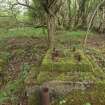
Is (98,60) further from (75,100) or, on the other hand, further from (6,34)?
(6,34)

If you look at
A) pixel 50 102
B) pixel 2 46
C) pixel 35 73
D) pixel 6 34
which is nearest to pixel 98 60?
pixel 35 73

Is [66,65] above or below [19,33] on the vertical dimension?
above

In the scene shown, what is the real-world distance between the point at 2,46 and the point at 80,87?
727 centimetres

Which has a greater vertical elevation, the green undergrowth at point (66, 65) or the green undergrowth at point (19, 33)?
the green undergrowth at point (66, 65)

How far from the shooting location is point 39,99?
4816mm

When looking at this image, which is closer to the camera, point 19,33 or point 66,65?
point 66,65

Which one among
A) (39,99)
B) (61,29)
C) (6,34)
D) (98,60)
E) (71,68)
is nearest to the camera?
(39,99)

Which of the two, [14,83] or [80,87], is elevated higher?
[80,87]

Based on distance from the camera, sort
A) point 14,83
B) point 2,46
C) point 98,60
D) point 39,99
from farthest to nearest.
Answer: point 2,46
point 98,60
point 14,83
point 39,99

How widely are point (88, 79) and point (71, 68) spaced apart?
23.6 inches

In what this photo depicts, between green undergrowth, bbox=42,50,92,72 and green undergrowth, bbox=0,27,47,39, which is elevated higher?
green undergrowth, bbox=42,50,92,72

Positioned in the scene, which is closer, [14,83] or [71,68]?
[71,68]

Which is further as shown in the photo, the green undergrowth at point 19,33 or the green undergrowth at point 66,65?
the green undergrowth at point 19,33

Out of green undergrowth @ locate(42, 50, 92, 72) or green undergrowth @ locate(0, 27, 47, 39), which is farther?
green undergrowth @ locate(0, 27, 47, 39)
